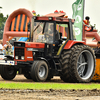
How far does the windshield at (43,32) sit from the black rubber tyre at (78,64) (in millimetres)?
888

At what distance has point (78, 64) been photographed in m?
13.3

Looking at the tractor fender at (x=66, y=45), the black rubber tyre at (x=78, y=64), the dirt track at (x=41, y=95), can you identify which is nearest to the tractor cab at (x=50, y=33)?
the tractor fender at (x=66, y=45)

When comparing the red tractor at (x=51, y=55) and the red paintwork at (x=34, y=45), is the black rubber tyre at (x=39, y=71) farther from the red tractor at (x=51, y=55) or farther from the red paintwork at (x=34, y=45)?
the red paintwork at (x=34, y=45)

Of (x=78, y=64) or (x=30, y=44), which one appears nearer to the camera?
(x=30, y=44)

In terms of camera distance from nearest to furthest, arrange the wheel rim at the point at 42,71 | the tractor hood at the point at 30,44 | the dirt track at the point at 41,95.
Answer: the dirt track at the point at 41,95, the wheel rim at the point at 42,71, the tractor hood at the point at 30,44

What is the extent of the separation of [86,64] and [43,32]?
2166mm

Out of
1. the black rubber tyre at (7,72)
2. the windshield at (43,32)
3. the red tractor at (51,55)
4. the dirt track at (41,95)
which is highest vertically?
the windshield at (43,32)

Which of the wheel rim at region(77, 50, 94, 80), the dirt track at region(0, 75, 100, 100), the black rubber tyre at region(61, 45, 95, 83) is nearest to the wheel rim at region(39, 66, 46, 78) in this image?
the black rubber tyre at region(61, 45, 95, 83)

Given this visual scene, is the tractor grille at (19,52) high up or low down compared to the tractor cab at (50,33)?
down

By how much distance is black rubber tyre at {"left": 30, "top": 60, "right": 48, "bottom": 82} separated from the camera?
11930mm

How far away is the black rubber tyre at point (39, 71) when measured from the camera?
11930mm

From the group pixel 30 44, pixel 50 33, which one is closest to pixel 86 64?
pixel 50 33

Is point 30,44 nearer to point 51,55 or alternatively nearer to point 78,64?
point 51,55

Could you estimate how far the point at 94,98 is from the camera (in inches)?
315
